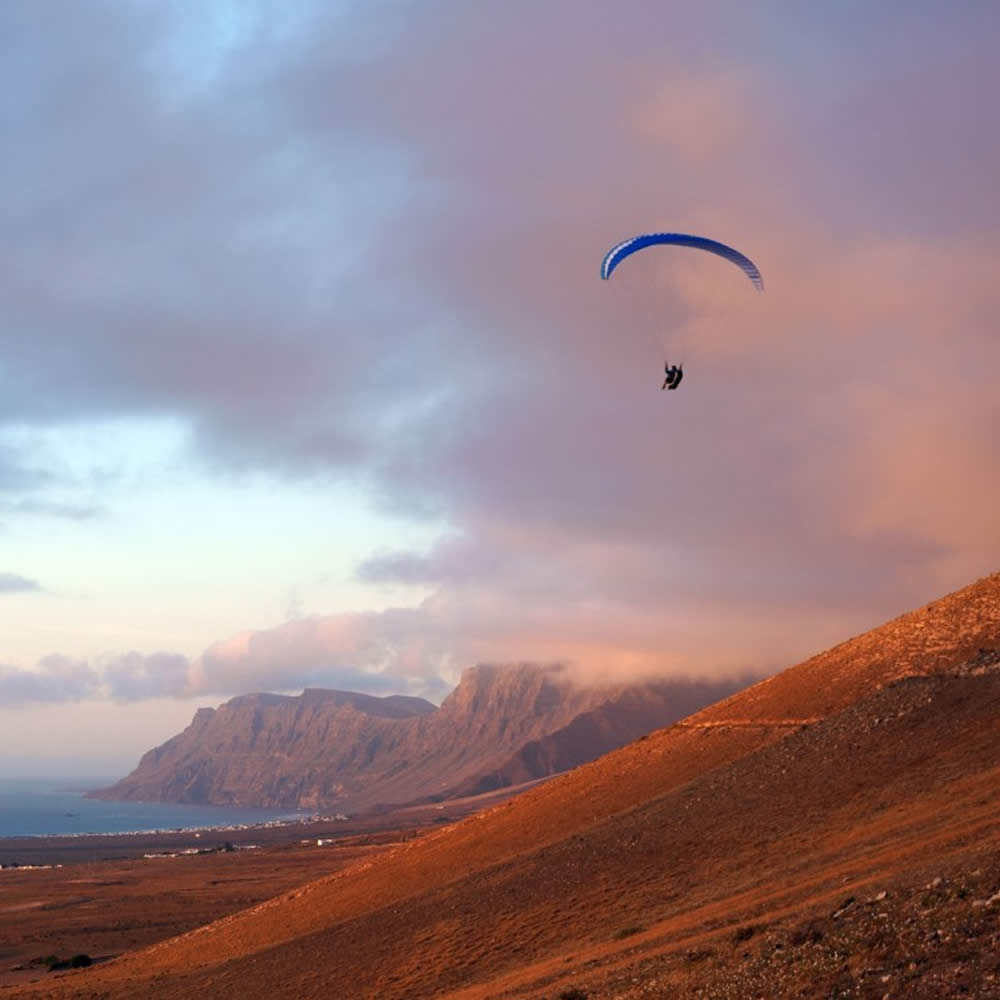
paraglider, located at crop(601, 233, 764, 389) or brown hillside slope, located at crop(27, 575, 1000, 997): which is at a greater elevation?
paraglider, located at crop(601, 233, 764, 389)

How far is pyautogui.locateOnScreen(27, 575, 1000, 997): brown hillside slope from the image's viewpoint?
36.6m

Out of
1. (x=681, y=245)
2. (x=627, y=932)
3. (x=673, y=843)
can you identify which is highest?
(x=681, y=245)

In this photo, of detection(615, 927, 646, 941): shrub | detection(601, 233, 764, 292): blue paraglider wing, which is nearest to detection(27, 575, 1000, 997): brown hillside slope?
detection(615, 927, 646, 941): shrub

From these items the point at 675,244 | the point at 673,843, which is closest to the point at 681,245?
the point at 675,244

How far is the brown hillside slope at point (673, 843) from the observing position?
120 feet

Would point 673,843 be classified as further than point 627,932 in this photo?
Yes

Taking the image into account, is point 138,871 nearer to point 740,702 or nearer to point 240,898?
point 240,898

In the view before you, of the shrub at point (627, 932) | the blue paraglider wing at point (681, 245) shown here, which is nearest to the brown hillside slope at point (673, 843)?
the shrub at point (627, 932)

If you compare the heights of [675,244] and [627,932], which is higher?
[675,244]

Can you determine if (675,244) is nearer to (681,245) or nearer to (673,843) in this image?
(681,245)

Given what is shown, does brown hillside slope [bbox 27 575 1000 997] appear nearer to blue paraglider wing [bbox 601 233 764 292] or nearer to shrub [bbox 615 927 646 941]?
shrub [bbox 615 927 646 941]

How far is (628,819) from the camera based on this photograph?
172 ft

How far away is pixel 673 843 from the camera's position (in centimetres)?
4600

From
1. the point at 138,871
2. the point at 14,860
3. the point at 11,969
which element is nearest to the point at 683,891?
the point at 11,969
